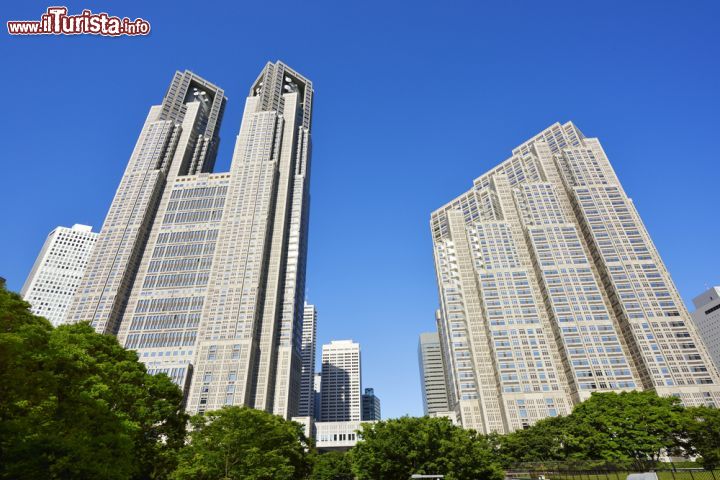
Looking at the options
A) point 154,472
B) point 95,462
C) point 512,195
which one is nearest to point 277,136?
point 512,195

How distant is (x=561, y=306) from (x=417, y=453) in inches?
4367

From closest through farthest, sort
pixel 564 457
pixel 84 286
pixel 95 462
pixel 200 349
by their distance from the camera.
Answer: pixel 95 462
pixel 564 457
pixel 200 349
pixel 84 286

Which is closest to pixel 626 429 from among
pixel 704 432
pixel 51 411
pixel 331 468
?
pixel 704 432

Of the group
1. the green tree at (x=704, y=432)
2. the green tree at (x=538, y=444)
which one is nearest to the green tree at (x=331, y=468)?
the green tree at (x=538, y=444)

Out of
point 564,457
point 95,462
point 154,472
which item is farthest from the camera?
point 564,457

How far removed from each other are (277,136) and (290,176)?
797 inches

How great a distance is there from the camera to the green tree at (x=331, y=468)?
91.4 m

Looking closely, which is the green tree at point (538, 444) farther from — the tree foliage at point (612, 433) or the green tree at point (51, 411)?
the green tree at point (51, 411)

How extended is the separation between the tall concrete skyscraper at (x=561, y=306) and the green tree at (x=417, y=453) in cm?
8362

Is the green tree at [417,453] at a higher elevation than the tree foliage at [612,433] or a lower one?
lower

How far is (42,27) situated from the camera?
43.9 metres

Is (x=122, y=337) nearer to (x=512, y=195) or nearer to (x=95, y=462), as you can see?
(x=95, y=462)

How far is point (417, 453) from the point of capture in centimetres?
4747

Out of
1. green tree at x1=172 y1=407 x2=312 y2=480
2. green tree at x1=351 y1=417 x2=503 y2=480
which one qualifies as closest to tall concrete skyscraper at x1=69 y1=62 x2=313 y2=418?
green tree at x1=172 y1=407 x2=312 y2=480
